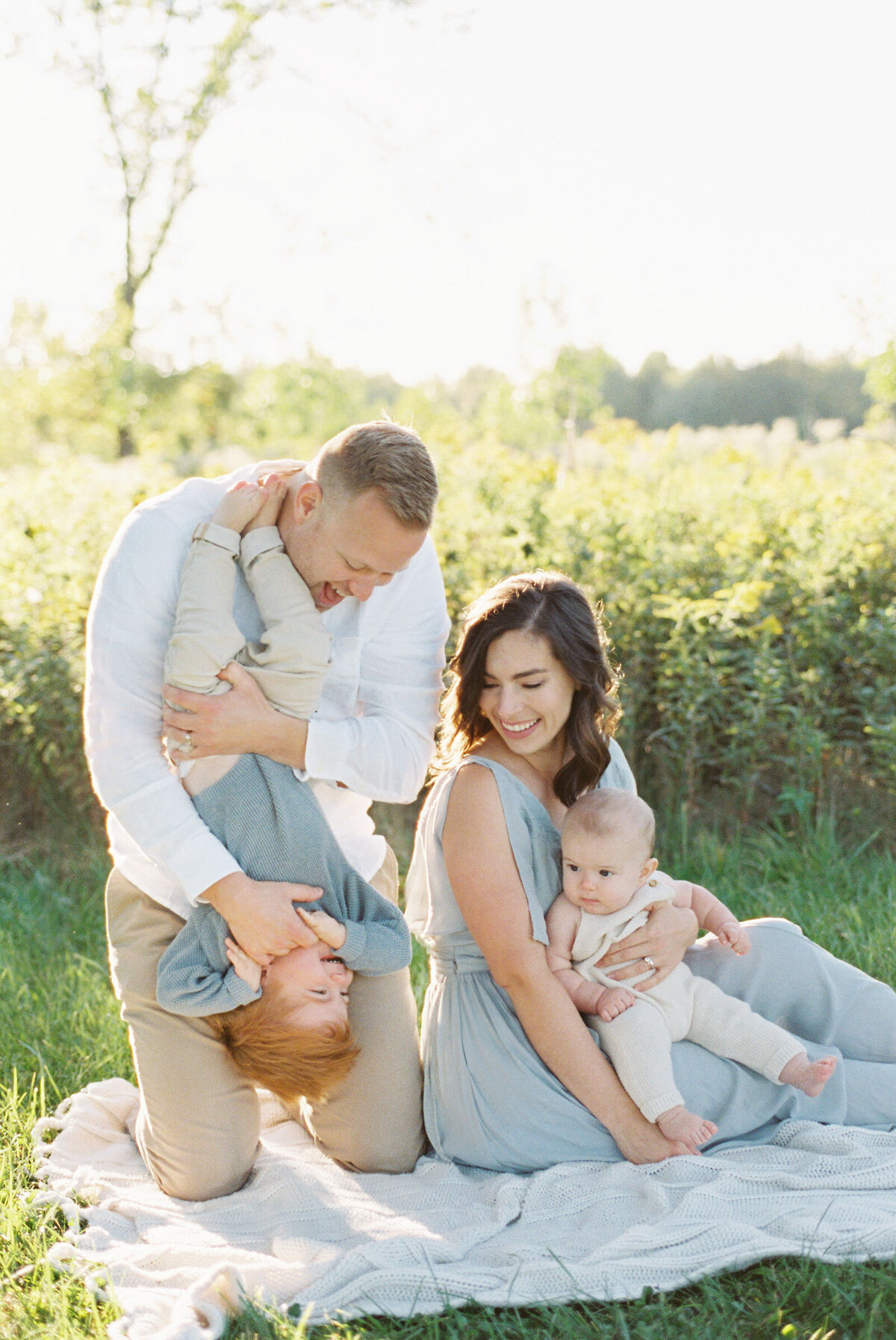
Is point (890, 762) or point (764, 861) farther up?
point (890, 762)

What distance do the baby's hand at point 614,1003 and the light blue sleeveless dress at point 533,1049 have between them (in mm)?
190

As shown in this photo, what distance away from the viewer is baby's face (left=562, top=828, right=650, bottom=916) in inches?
105

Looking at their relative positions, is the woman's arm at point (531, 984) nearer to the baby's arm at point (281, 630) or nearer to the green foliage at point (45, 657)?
the baby's arm at point (281, 630)

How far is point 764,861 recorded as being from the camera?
4.52 metres

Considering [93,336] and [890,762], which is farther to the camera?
[93,336]

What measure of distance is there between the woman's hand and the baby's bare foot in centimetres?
130

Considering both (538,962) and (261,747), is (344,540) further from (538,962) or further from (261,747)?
(538,962)

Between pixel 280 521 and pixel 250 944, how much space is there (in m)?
0.96

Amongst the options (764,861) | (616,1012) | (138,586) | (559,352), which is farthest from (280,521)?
(559,352)

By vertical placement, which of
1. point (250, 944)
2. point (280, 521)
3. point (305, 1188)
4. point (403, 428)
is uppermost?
→ point (403, 428)

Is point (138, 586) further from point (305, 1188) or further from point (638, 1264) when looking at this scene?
point (638, 1264)

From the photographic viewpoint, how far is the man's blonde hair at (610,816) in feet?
8.79

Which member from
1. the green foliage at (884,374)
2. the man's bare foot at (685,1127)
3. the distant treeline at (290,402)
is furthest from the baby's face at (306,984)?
the green foliage at (884,374)

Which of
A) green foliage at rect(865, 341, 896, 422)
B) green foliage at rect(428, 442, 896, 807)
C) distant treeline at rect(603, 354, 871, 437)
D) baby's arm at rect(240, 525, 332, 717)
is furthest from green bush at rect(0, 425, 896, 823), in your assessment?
distant treeline at rect(603, 354, 871, 437)
